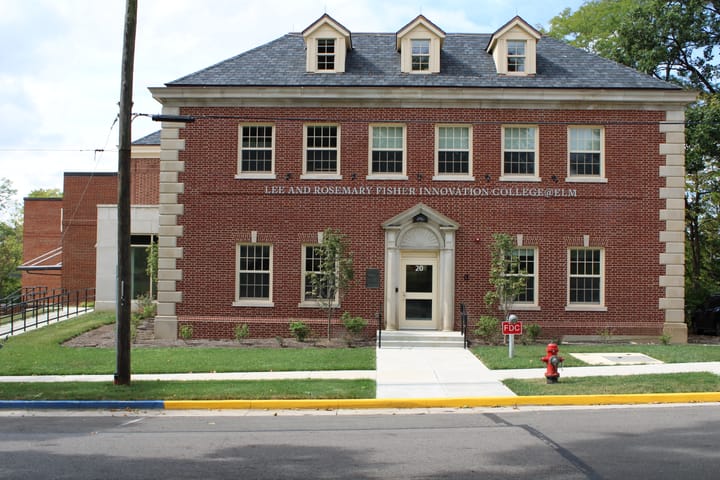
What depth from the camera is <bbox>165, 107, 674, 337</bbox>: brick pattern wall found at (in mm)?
19703

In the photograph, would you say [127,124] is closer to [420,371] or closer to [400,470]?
[420,371]

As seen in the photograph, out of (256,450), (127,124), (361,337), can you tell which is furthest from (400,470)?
(361,337)

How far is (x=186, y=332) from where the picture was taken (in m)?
19.6

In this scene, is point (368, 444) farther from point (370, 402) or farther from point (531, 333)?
point (531, 333)

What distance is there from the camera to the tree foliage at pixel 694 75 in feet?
87.8

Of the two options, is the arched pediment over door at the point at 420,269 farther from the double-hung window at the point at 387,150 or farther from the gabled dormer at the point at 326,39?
the gabled dormer at the point at 326,39

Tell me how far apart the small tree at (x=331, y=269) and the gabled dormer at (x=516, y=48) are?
7.26 meters

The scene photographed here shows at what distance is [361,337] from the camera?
770 inches

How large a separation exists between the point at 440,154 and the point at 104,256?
1457 cm

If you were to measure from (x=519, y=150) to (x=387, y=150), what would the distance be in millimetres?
3891

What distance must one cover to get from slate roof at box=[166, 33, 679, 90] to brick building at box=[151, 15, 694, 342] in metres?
0.16

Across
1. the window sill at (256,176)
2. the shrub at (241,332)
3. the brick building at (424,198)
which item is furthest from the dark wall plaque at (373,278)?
the window sill at (256,176)

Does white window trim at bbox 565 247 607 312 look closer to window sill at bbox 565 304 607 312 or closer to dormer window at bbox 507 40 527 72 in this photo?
window sill at bbox 565 304 607 312

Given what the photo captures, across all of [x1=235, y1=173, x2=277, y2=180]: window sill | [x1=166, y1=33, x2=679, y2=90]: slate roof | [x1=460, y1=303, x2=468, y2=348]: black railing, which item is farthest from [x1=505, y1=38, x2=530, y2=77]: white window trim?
[x1=235, y1=173, x2=277, y2=180]: window sill
